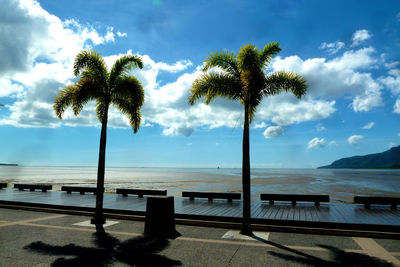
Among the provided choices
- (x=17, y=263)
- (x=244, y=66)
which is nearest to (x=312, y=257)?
(x=244, y=66)

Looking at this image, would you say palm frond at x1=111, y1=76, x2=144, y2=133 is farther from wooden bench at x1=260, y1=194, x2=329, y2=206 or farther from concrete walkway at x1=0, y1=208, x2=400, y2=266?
wooden bench at x1=260, y1=194, x2=329, y2=206

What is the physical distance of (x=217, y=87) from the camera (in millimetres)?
10875

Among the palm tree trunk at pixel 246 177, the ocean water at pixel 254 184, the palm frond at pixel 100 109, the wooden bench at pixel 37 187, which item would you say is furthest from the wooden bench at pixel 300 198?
the wooden bench at pixel 37 187

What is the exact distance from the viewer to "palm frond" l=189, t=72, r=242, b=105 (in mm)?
10813

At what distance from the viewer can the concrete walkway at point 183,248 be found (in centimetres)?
690

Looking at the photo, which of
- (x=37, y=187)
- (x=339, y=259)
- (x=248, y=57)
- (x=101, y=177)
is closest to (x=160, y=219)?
(x=101, y=177)

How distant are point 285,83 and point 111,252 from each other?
895 cm

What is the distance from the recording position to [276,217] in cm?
1145

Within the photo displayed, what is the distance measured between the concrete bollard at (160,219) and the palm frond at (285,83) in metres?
6.29

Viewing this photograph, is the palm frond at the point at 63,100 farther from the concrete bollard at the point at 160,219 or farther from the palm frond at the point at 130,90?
the concrete bollard at the point at 160,219

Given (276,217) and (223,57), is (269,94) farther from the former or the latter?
(276,217)

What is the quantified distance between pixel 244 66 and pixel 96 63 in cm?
719

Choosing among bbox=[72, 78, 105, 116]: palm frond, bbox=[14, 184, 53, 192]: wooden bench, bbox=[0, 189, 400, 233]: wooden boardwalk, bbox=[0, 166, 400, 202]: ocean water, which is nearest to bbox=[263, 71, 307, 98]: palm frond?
bbox=[0, 189, 400, 233]: wooden boardwalk

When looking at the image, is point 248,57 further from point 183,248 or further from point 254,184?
point 254,184
